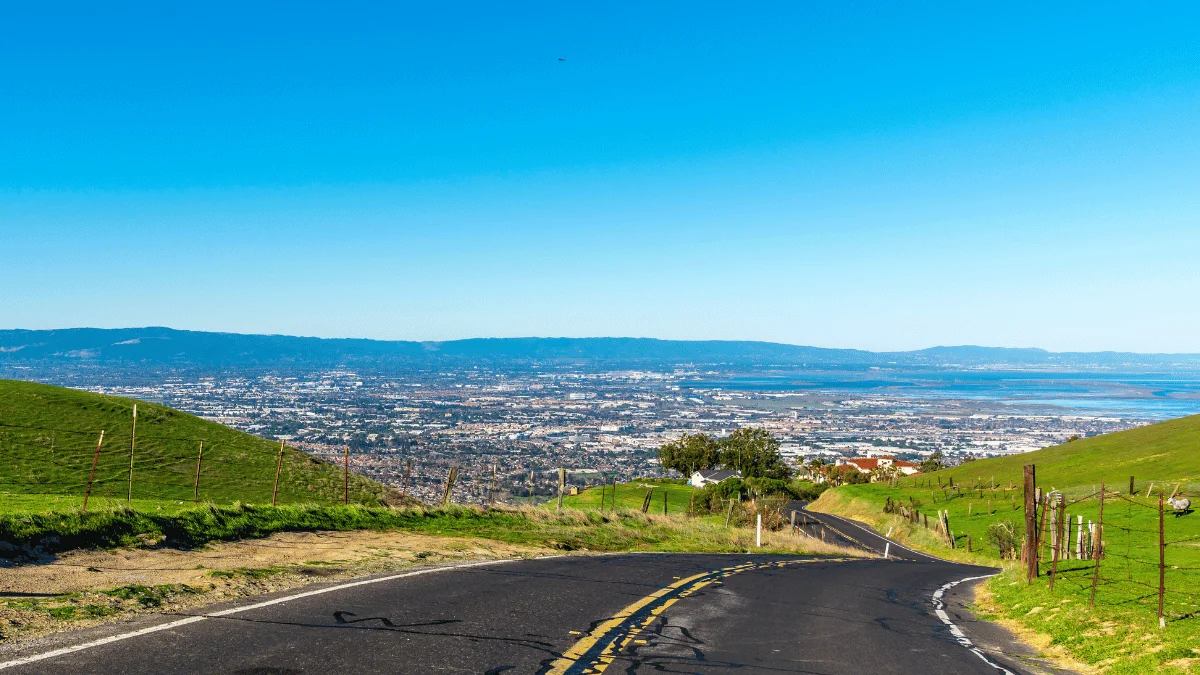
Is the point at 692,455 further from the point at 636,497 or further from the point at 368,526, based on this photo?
the point at 368,526

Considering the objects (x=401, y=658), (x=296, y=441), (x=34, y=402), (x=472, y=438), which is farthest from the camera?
(x=472, y=438)

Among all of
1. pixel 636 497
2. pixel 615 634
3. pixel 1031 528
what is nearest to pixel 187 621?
pixel 615 634

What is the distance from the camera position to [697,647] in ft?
32.2

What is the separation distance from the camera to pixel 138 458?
34.4 metres

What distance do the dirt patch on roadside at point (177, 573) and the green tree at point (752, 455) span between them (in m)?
96.7

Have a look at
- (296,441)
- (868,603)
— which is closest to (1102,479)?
(868,603)

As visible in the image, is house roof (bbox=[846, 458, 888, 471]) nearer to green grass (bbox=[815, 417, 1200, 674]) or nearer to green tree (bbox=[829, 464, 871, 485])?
green tree (bbox=[829, 464, 871, 485])

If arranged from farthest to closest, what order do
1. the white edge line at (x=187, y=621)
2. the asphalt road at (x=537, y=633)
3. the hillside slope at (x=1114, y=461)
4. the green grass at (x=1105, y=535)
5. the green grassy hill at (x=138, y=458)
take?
the hillside slope at (x=1114, y=461), the green grassy hill at (x=138, y=458), the green grass at (x=1105, y=535), the asphalt road at (x=537, y=633), the white edge line at (x=187, y=621)

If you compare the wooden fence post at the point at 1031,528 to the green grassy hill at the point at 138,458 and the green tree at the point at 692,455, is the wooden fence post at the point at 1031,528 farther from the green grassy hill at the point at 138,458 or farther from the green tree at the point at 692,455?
the green tree at the point at 692,455

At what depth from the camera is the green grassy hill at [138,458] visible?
2909 cm

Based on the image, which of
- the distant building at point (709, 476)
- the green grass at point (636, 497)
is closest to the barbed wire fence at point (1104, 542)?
the green grass at point (636, 497)

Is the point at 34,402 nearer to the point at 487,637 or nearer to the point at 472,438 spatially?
the point at 487,637

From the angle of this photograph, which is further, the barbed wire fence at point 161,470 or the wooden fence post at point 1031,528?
the barbed wire fence at point 161,470

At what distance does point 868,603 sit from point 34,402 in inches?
1663
